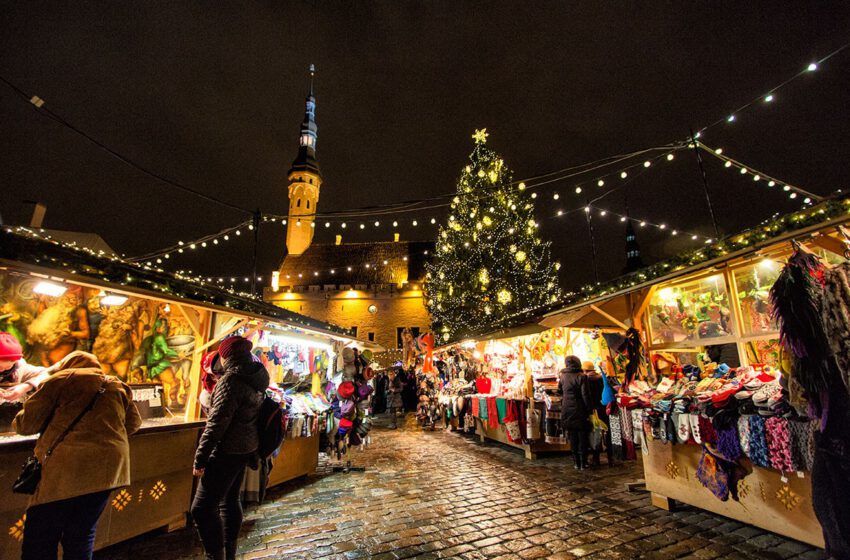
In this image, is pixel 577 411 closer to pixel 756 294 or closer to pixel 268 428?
pixel 756 294

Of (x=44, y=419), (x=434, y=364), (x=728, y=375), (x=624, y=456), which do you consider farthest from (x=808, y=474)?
(x=434, y=364)

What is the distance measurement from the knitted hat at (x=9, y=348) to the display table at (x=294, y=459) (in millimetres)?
3449

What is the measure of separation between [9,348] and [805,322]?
7.37 meters

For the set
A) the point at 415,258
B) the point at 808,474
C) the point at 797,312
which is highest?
the point at 415,258

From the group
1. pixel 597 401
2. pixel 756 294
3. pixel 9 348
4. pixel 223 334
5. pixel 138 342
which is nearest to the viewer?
pixel 9 348

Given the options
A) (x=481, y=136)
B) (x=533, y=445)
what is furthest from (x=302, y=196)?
(x=533, y=445)

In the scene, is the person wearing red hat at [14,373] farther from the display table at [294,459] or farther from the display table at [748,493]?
the display table at [748,493]

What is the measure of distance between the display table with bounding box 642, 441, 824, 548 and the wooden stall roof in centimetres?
598

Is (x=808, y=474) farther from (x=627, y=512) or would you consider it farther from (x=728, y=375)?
(x=627, y=512)

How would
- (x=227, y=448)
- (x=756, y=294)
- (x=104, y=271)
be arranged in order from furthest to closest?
(x=756, y=294), (x=104, y=271), (x=227, y=448)

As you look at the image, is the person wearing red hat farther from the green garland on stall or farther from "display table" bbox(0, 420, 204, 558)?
the green garland on stall

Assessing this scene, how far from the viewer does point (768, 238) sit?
11.3 ft

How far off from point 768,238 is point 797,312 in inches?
32.3

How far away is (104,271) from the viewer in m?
3.47
